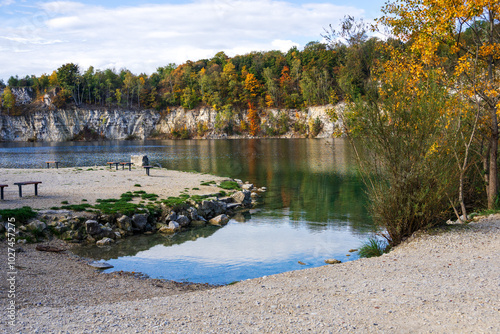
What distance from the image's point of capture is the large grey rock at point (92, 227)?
16.1 m

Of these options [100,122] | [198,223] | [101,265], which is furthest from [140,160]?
[100,122]

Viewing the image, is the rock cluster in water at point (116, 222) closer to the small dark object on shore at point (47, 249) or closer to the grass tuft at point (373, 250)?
the small dark object on shore at point (47, 249)

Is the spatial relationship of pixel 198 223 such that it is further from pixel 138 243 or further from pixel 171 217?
pixel 138 243

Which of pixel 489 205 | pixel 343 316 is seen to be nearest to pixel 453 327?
pixel 343 316

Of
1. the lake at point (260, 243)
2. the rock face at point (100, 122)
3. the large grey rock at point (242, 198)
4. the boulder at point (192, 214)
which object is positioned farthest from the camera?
the rock face at point (100, 122)

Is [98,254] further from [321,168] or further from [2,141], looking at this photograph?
[2,141]

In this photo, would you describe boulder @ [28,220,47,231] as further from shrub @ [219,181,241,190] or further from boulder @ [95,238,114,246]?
shrub @ [219,181,241,190]

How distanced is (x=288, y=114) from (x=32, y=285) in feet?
414

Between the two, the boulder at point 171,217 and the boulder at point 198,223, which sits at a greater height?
the boulder at point 171,217

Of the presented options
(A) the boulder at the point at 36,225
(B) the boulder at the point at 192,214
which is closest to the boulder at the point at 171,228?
(B) the boulder at the point at 192,214

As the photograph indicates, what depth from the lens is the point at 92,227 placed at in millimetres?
16172

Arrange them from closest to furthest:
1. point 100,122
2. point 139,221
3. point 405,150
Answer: point 405,150 → point 139,221 → point 100,122

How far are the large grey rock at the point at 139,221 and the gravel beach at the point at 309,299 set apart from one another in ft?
18.6

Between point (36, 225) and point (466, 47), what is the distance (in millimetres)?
18479
